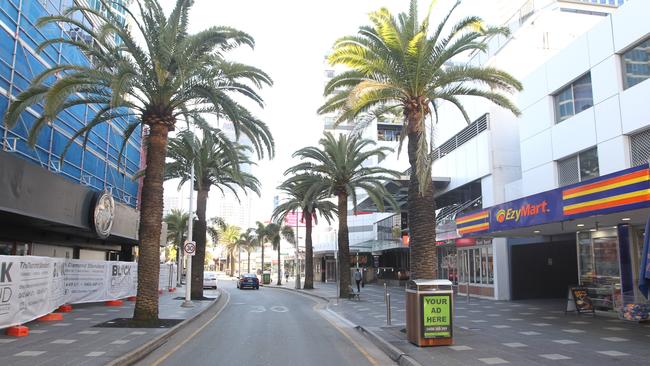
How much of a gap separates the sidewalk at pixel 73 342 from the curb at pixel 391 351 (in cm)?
533

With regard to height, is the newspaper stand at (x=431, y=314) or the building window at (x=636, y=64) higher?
the building window at (x=636, y=64)

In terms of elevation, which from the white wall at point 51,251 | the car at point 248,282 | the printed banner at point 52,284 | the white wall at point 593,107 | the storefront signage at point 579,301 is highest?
the white wall at point 593,107

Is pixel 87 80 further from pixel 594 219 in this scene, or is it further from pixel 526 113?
pixel 526 113

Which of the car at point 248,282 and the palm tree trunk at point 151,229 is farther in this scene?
the car at point 248,282

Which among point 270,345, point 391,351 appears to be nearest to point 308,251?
point 270,345

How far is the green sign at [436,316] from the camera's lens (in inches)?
453

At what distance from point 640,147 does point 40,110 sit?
21.2 metres

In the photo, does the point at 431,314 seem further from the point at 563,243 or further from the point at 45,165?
the point at 563,243

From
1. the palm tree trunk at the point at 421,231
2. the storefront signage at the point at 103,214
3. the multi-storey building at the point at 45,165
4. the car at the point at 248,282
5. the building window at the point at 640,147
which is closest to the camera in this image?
the palm tree trunk at the point at 421,231

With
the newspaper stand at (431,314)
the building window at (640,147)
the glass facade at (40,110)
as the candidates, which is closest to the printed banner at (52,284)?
the glass facade at (40,110)

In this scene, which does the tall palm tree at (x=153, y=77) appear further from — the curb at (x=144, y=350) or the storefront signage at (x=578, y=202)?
the storefront signage at (x=578, y=202)

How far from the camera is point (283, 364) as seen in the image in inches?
389

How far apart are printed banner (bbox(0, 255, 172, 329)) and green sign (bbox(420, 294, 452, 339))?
31.7ft

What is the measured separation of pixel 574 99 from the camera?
20.5m
